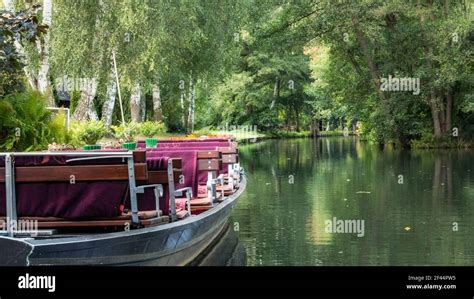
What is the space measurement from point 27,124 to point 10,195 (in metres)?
9.04

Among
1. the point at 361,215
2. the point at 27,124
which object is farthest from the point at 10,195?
the point at 27,124

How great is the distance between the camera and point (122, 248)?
8.39m

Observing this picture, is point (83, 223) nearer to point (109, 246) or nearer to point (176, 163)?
point (109, 246)

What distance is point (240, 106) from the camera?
7081 cm

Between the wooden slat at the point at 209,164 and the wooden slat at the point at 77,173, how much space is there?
11.2 ft

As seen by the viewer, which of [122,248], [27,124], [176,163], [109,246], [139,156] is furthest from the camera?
[27,124]

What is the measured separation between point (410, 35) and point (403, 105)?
4259mm

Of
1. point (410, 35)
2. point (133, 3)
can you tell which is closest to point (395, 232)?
point (133, 3)

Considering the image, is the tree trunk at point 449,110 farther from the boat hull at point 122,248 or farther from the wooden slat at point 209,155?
the boat hull at point 122,248

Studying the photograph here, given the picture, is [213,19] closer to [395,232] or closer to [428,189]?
[428,189]

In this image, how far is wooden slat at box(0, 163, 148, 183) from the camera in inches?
343

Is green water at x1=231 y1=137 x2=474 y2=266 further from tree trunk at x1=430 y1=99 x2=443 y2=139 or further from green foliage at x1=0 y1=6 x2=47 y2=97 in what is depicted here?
tree trunk at x1=430 y1=99 x2=443 y2=139

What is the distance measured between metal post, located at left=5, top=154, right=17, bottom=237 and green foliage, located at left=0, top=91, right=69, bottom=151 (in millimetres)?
8089

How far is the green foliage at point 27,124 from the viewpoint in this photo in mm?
17059
